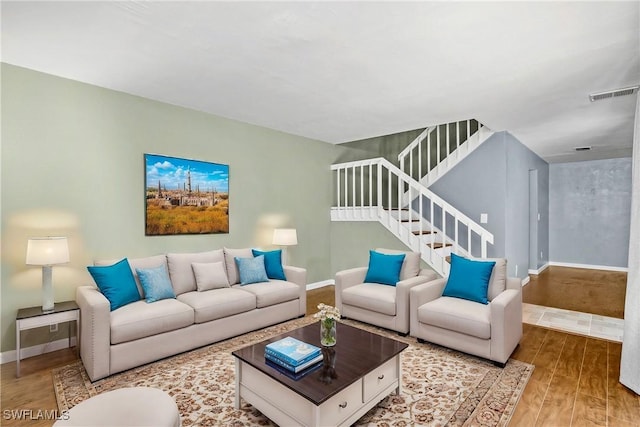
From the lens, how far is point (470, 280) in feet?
10.8

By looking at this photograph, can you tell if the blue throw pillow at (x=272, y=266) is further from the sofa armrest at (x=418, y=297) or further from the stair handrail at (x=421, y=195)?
the stair handrail at (x=421, y=195)

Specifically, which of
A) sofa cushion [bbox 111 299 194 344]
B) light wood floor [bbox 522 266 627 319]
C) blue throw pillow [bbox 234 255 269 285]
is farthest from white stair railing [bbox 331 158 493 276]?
sofa cushion [bbox 111 299 194 344]

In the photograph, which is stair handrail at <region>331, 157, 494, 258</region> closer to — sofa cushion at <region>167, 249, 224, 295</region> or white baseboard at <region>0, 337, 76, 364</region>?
sofa cushion at <region>167, 249, 224, 295</region>

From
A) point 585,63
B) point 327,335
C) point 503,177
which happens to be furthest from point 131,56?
point 503,177

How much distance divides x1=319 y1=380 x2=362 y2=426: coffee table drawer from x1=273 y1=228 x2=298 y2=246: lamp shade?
297cm

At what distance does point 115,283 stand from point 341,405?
2.33 meters

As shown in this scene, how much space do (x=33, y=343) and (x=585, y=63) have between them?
220 inches

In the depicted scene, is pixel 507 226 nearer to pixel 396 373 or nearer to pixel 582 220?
pixel 396 373

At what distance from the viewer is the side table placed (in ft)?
8.77

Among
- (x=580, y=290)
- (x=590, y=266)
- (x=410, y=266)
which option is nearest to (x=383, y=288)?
(x=410, y=266)

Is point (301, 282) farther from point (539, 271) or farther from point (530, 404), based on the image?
point (539, 271)

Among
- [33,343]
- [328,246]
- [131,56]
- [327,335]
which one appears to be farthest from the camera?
[328,246]

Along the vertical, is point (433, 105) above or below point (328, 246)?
above

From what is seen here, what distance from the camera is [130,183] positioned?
368 cm
